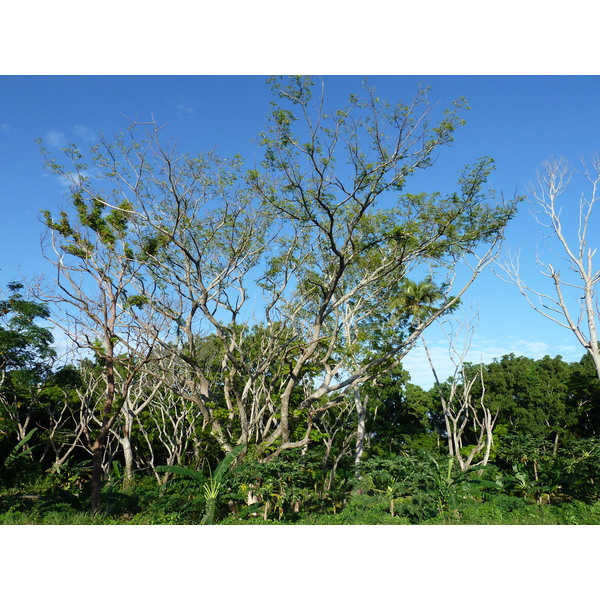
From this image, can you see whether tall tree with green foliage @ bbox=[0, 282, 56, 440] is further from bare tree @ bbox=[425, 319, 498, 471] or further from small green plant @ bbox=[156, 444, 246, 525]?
bare tree @ bbox=[425, 319, 498, 471]

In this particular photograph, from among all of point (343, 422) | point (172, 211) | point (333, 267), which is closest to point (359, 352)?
point (333, 267)

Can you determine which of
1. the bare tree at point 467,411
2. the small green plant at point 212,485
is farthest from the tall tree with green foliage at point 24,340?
the bare tree at point 467,411

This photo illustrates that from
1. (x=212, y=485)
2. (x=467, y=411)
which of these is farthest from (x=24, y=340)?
(x=467, y=411)

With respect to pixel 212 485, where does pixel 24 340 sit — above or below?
above

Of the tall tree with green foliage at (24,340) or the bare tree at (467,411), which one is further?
the bare tree at (467,411)

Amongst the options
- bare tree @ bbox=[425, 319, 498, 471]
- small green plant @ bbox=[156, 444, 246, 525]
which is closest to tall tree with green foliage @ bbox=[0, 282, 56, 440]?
small green plant @ bbox=[156, 444, 246, 525]

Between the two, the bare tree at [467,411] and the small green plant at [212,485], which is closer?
the small green plant at [212,485]

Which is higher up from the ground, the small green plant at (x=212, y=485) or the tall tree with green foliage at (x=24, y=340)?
the tall tree with green foliage at (x=24, y=340)

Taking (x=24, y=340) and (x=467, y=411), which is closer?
(x=24, y=340)

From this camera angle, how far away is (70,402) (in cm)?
1430

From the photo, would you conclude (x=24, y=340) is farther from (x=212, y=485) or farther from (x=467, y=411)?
(x=467, y=411)

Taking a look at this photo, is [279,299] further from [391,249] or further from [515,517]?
[515,517]

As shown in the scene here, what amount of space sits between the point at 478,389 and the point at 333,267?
1162cm

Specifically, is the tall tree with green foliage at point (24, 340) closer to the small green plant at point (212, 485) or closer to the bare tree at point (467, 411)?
the small green plant at point (212, 485)
